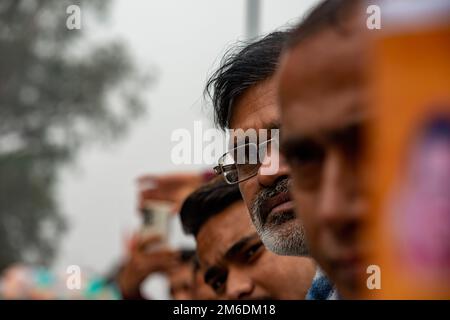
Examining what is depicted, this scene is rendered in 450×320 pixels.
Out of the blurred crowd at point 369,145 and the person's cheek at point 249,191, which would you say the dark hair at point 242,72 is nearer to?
the person's cheek at point 249,191

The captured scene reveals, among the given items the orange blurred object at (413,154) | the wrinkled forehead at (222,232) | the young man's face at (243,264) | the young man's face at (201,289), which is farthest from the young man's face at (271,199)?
the orange blurred object at (413,154)

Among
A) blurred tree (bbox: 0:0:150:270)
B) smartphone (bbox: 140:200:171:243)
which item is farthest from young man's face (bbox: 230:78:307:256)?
blurred tree (bbox: 0:0:150:270)

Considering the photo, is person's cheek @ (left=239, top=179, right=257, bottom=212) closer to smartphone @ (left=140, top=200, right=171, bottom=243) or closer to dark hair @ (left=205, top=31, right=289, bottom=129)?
dark hair @ (left=205, top=31, right=289, bottom=129)

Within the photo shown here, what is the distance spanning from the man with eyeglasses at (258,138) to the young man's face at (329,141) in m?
0.66

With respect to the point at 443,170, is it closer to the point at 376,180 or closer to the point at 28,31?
the point at 376,180

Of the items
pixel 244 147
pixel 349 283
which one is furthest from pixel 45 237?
pixel 349 283

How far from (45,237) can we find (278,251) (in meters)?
6.45

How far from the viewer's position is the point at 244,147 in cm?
169

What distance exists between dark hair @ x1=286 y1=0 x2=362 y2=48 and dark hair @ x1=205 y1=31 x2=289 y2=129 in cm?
90

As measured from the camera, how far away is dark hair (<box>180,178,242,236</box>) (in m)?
2.37

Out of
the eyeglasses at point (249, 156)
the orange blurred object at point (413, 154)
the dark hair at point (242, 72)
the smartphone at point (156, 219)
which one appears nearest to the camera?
the orange blurred object at point (413, 154)

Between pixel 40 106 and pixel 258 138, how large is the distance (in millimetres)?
6290

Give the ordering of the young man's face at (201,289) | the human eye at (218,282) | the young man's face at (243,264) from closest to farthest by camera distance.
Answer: the young man's face at (243,264) < the human eye at (218,282) < the young man's face at (201,289)

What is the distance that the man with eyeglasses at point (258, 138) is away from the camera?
5.09 ft
